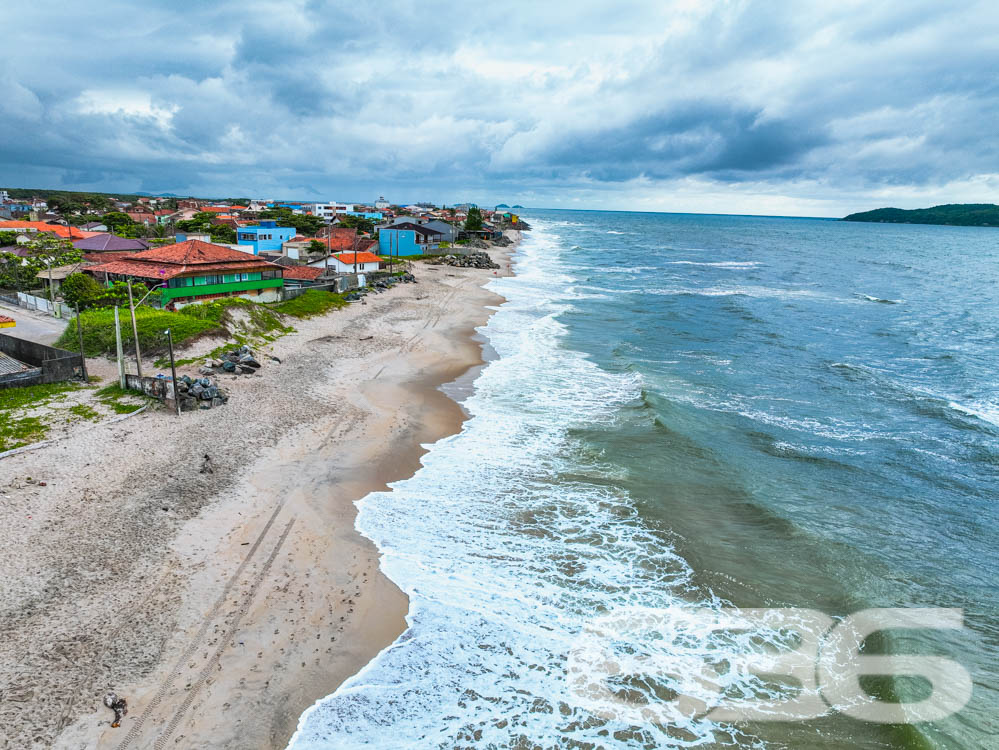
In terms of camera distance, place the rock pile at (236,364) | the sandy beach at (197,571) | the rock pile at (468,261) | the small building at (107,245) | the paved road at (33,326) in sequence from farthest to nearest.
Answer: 1. the rock pile at (468,261)
2. the small building at (107,245)
3. the paved road at (33,326)
4. the rock pile at (236,364)
5. the sandy beach at (197,571)

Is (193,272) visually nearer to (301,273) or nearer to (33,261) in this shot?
(301,273)

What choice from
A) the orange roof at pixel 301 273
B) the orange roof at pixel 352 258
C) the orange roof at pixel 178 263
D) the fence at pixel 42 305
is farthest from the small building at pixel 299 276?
the fence at pixel 42 305

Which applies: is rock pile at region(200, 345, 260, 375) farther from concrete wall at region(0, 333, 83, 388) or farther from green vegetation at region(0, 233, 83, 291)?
green vegetation at region(0, 233, 83, 291)

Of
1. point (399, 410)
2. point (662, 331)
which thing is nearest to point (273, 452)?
point (399, 410)

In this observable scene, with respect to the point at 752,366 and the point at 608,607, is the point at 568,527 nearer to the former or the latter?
the point at 608,607

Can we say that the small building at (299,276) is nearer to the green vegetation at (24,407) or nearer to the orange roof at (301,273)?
the orange roof at (301,273)

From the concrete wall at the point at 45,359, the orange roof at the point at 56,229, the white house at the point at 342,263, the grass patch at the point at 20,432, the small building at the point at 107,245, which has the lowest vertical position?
the grass patch at the point at 20,432
